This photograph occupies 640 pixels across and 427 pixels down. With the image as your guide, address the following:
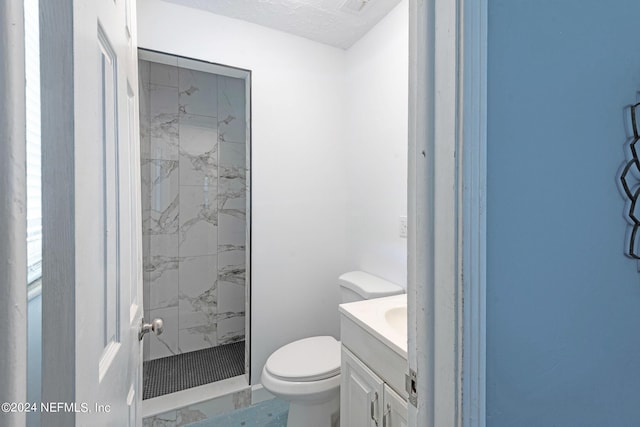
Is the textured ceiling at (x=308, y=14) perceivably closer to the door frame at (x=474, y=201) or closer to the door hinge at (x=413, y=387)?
the door frame at (x=474, y=201)

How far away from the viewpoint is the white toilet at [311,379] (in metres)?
1.37

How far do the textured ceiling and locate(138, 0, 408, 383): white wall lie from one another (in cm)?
5

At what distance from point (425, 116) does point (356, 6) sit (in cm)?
146

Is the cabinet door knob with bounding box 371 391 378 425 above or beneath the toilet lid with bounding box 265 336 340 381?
above

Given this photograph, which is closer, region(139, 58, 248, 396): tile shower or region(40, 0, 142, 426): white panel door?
region(40, 0, 142, 426): white panel door

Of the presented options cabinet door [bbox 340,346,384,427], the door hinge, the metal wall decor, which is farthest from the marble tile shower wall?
the metal wall decor

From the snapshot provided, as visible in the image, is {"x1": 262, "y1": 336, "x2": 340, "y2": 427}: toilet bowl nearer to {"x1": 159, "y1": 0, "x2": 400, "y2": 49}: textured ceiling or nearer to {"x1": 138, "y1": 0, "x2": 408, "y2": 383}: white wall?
{"x1": 138, "y1": 0, "x2": 408, "y2": 383}: white wall

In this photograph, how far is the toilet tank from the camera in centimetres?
157

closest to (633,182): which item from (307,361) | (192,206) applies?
(307,361)

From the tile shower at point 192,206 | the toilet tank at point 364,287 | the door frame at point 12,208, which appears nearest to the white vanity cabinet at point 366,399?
the toilet tank at point 364,287

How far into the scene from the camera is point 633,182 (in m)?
0.66

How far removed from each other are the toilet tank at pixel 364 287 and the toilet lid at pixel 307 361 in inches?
12.0

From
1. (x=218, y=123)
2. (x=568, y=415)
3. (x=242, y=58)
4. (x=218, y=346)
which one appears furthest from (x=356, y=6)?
(x=218, y=346)

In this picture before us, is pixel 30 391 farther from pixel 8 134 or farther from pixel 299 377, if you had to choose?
pixel 299 377
